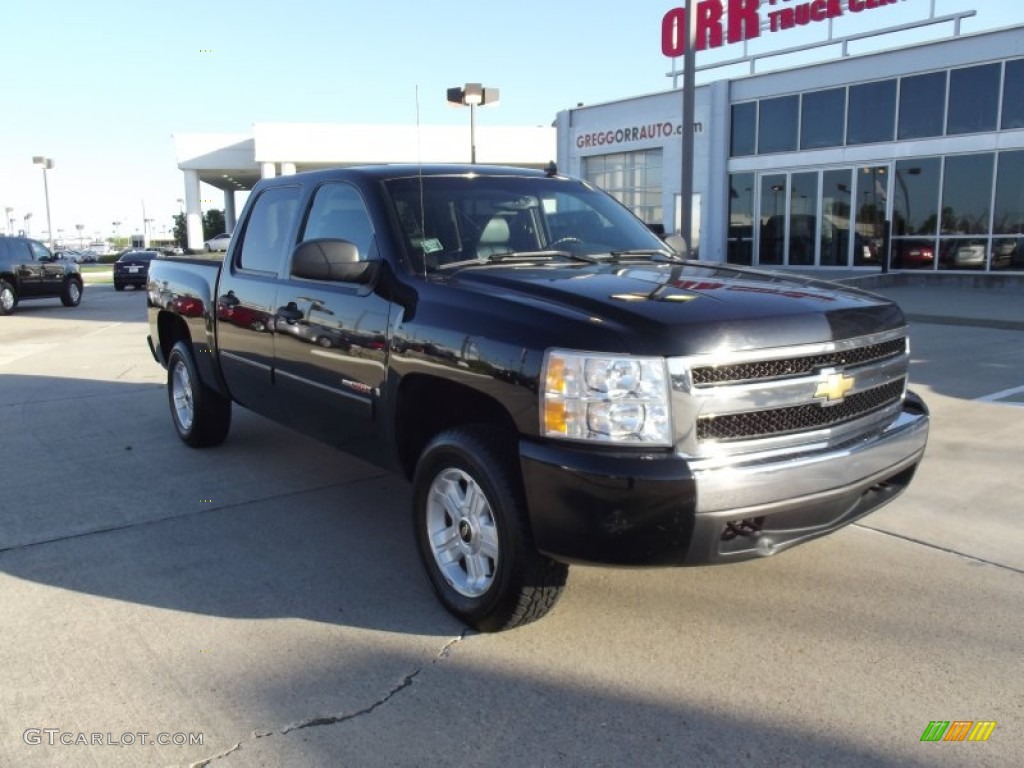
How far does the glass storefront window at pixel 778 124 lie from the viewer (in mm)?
22812

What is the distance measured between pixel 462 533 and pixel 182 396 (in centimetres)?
397

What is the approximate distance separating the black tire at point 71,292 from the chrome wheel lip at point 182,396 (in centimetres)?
1809

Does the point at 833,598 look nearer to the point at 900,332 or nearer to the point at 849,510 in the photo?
the point at 849,510

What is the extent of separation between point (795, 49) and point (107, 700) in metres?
23.7

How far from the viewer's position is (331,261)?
3918 mm

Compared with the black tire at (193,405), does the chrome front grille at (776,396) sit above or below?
above

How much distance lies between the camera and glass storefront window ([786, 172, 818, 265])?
22531 mm

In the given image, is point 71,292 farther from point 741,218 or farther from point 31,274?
point 741,218

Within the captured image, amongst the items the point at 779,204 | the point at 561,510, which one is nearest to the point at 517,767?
the point at 561,510

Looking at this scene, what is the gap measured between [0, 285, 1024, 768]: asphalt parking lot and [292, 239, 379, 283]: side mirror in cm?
145

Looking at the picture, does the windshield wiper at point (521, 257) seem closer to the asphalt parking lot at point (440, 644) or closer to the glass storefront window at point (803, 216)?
the asphalt parking lot at point (440, 644)

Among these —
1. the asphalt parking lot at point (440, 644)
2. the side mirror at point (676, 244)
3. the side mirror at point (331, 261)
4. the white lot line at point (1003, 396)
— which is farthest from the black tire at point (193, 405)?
the white lot line at point (1003, 396)

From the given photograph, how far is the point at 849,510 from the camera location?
3.38 m

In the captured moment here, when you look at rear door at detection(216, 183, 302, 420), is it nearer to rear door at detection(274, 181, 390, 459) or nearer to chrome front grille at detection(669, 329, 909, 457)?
rear door at detection(274, 181, 390, 459)
